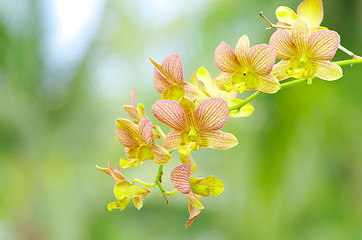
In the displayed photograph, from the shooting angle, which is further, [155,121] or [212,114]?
[155,121]

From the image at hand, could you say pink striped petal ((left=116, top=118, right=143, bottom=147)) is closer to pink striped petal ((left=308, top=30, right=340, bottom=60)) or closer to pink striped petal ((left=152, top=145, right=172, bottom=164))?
pink striped petal ((left=152, top=145, right=172, bottom=164))

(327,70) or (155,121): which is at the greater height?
(327,70)

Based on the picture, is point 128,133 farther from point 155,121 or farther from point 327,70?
point 155,121

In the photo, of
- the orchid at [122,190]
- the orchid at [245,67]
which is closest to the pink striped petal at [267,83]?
the orchid at [245,67]

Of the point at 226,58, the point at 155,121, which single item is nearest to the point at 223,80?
the point at 226,58

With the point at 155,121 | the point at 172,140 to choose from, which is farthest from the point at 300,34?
the point at 155,121

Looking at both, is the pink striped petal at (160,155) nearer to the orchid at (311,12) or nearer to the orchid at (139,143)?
the orchid at (139,143)

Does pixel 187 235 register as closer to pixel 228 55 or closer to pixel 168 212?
pixel 168 212
